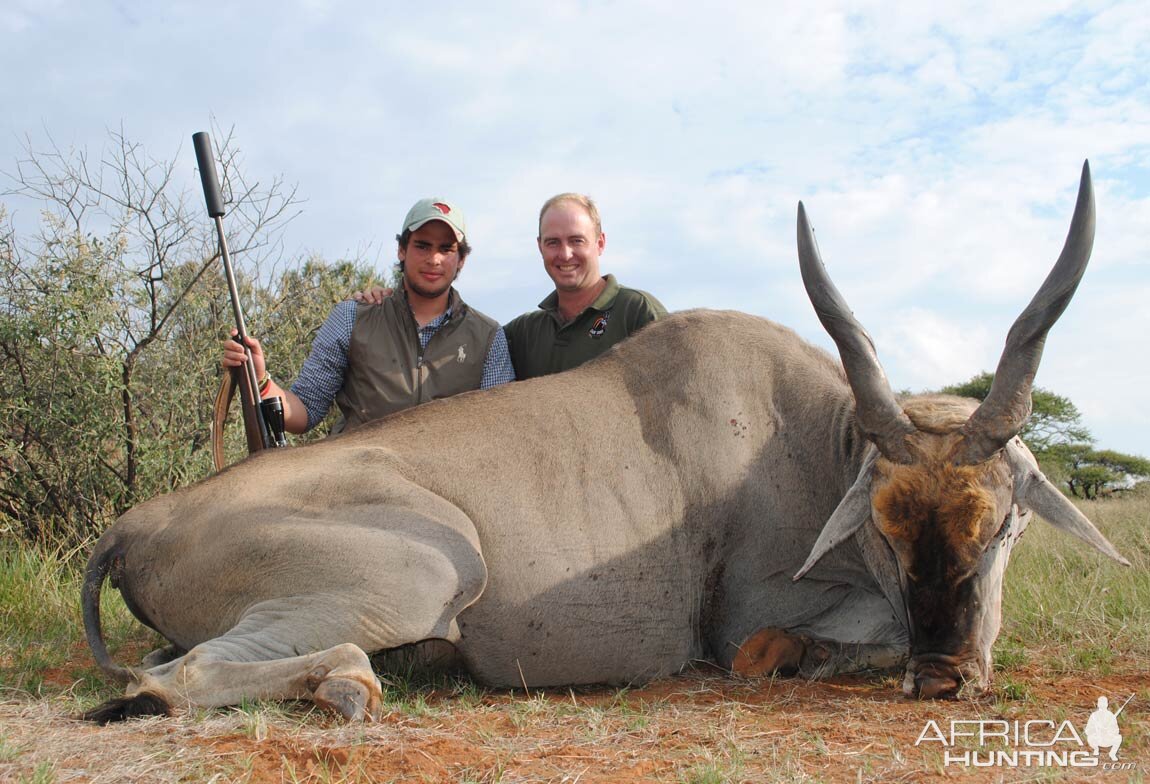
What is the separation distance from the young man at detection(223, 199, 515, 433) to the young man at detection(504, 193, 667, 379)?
1.04 ft

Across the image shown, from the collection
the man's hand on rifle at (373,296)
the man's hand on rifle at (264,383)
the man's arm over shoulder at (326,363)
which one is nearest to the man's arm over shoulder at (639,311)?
the man's hand on rifle at (373,296)

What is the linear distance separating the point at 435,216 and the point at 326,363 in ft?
3.87

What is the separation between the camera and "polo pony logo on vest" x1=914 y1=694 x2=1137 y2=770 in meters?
3.10

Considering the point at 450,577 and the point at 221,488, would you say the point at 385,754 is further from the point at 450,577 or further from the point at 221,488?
the point at 221,488

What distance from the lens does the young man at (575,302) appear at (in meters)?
6.75

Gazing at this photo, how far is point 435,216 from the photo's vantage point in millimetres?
6555

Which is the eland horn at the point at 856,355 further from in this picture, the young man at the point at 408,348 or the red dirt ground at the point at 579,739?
the young man at the point at 408,348

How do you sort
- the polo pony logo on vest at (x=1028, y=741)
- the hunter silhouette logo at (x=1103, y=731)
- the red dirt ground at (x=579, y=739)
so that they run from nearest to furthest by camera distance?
the red dirt ground at (x=579, y=739) < the polo pony logo on vest at (x=1028, y=741) < the hunter silhouette logo at (x=1103, y=731)

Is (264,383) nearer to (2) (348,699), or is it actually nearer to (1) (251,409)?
(1) (251,409)

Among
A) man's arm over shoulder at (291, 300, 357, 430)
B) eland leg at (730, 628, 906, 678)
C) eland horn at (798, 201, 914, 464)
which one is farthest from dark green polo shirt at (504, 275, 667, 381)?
eland leg at (730, 628, 906, 678)

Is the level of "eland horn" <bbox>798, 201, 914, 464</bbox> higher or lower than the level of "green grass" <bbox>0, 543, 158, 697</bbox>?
higher

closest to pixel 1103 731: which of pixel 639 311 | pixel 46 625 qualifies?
pixel 639 311

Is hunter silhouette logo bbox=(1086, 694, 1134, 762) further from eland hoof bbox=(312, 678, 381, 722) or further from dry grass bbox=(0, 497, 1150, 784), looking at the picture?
eland hoof bbox=(312, 678, 381, 722)

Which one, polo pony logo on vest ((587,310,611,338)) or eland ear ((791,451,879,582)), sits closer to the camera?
eland ear ((791,451,879,582))
